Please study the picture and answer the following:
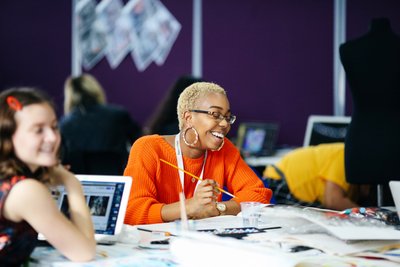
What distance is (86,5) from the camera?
6.68 meters

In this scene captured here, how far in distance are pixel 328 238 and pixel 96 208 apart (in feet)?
2.07

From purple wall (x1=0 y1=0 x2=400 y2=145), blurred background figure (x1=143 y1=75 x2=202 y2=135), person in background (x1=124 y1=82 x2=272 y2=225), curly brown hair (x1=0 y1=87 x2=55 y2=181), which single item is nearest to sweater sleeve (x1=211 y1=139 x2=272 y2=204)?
person in background (x1=124 y1=82 x2=272 y2=225)

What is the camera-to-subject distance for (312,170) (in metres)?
4.14

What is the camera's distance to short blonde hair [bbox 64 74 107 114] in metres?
5.31

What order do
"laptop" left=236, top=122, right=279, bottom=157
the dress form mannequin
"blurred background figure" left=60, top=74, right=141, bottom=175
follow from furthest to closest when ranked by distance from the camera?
"laptop" left=236, top=122, right=279, bottom=157 → "blurred background figure" left=60, top=74, right=141, bottom=175 → the dress form mannequin

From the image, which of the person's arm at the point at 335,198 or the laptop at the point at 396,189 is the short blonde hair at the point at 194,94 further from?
the person's arm at the point at 335,198

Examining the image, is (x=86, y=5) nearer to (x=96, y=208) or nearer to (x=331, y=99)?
(x=331, y=99)

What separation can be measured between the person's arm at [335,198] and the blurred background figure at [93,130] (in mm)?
1618

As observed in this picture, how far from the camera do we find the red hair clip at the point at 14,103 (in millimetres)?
1587

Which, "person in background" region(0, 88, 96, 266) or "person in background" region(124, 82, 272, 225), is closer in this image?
"person in background" region(0, 88, 96, 266)

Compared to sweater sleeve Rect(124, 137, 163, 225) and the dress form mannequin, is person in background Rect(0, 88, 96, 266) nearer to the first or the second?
sweater sleeve Rect(124, 137, 163, 225)

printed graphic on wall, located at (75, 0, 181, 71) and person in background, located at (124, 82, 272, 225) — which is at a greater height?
printed graphic on wall, located at (75, 0, 181, 71)

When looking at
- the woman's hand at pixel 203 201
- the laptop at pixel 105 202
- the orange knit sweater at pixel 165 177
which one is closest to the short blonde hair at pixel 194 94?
the orange knit sweater at pixel 165 177

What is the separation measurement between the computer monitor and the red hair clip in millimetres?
3130
